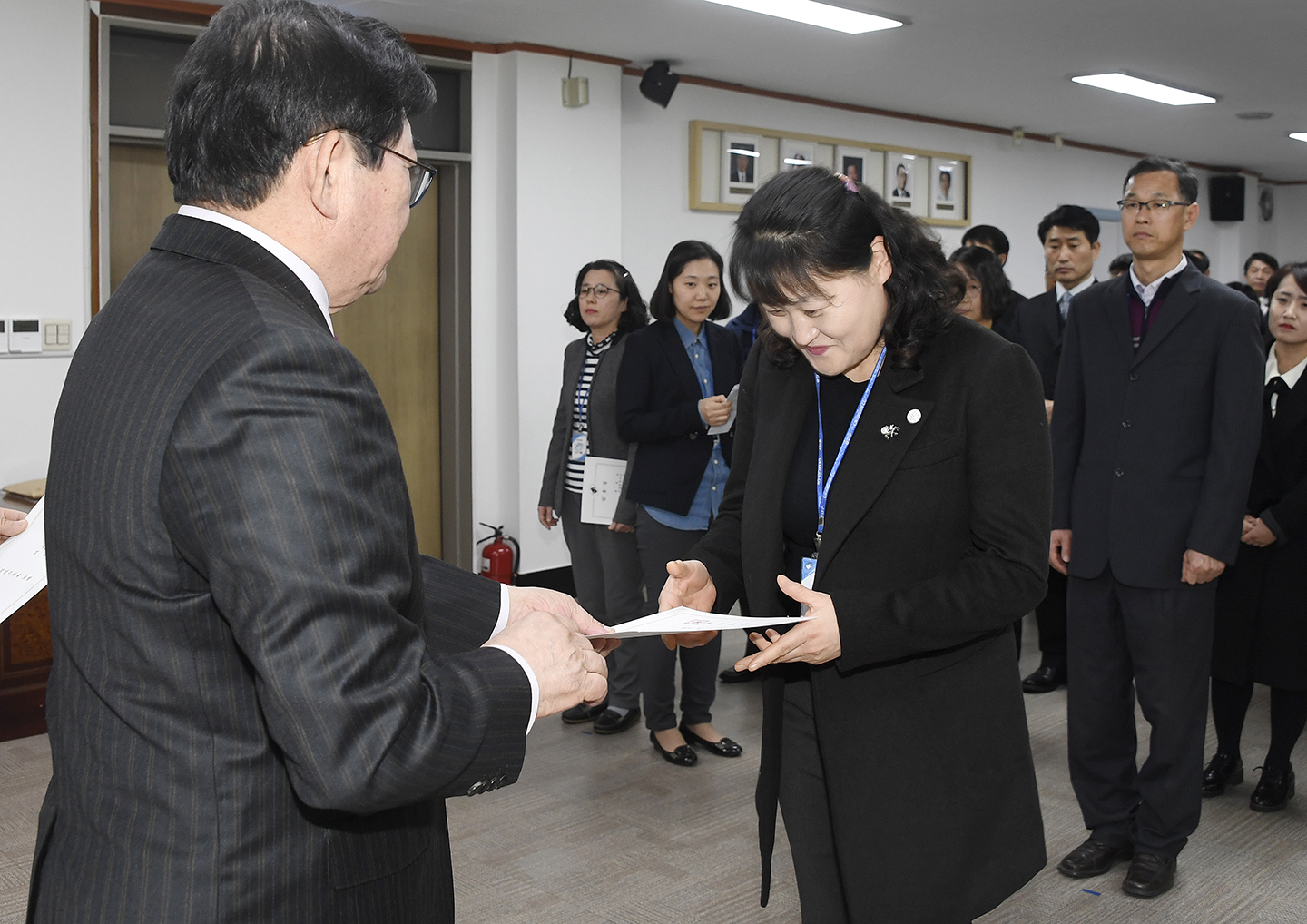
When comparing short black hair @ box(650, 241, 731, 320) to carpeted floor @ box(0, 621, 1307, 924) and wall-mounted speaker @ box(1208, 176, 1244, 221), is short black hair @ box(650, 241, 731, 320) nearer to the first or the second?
carpeted floor @ box(0, 621, 1307, 924)

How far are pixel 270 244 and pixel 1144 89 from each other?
7836mm

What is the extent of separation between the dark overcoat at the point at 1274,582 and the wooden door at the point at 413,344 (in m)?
→ 4.17

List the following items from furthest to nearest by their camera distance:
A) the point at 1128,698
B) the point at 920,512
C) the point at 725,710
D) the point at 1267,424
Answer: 1. the point at 725,710
2. the point at 1267,424
3. the point at 1128,698
4. the point at 920,512

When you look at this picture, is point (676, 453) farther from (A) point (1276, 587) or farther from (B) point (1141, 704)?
(A) point (1276, 587)

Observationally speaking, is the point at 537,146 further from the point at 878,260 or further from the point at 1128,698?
the point at 878,260

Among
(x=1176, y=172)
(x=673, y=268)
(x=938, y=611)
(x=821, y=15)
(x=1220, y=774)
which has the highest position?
(x=821, y=15)

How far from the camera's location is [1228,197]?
38.9ft

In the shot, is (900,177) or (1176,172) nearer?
(1176,172)

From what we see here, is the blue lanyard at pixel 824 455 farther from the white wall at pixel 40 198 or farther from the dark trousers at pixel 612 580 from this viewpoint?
the white wall at pixel 40 198

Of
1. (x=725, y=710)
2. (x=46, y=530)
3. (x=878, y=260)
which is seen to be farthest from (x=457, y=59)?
(x=46, y=530)

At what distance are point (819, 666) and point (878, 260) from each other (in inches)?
26.1

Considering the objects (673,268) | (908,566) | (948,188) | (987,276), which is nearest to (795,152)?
(948,188)

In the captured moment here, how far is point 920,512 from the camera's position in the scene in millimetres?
1742

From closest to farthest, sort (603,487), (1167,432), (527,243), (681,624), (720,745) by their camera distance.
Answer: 1. (681,624)
2. (1167,432)
3. (720,745)
4. (603,487)
5. (527,243)
